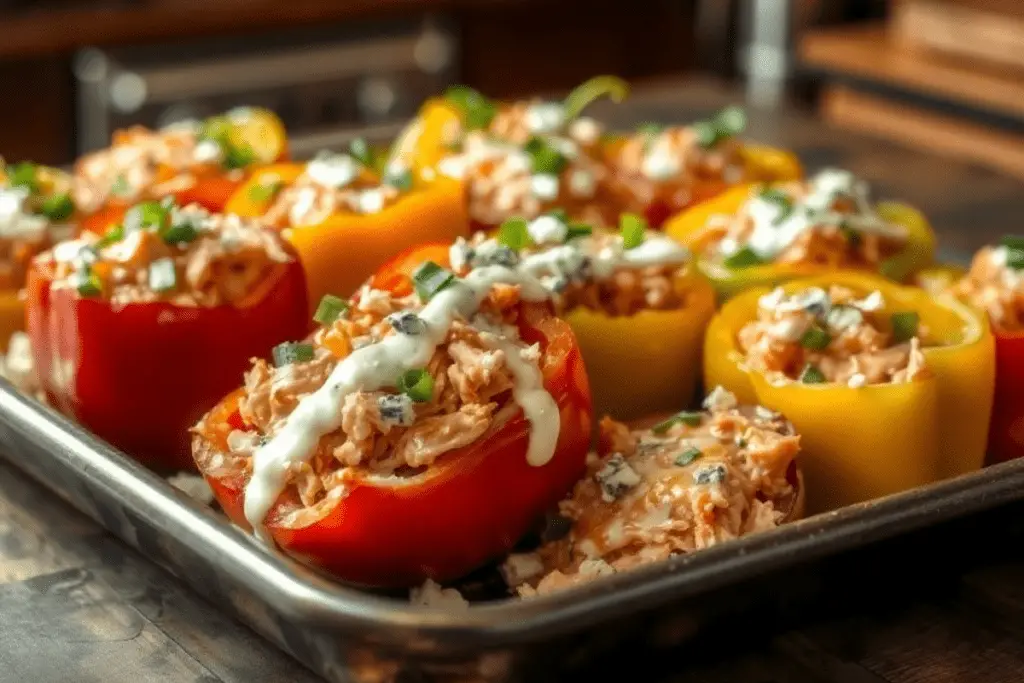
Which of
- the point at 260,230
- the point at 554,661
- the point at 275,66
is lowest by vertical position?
the point at 275,66

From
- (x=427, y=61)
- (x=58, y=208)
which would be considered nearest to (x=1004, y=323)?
(x=58, y=208)

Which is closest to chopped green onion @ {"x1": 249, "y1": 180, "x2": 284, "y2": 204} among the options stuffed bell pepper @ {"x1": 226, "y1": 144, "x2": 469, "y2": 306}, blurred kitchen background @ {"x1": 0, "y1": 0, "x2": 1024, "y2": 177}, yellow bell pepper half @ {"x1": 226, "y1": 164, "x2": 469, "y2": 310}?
stuffed bell pepper @ {"x1": 226, "y1": 144, "x2": 469, "y2": 306}

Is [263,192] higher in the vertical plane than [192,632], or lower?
higher

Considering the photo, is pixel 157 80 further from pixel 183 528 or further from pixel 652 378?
pixel 183 528

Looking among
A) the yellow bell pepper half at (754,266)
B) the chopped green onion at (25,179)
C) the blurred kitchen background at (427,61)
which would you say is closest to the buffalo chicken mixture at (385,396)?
the yellow bell pepper half at (754,266)

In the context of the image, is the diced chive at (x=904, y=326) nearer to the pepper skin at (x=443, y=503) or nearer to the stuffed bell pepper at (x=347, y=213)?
the pepper skin at (x=443, y=503)

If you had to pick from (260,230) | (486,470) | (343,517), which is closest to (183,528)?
(343,517)

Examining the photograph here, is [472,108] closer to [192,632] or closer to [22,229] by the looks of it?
[22,229]
